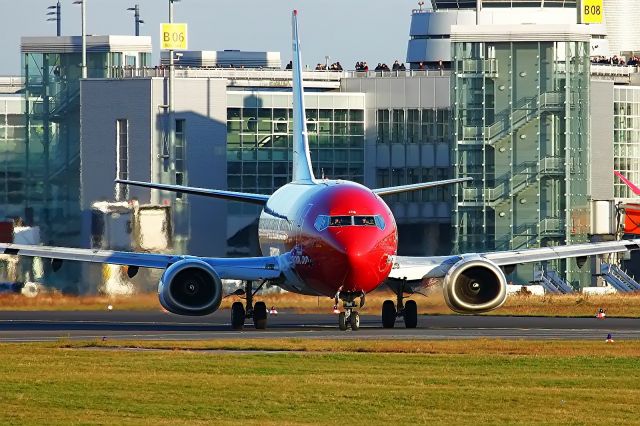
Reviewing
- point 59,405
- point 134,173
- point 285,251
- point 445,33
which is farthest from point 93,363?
point 445,33

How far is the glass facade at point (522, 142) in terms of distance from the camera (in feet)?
316

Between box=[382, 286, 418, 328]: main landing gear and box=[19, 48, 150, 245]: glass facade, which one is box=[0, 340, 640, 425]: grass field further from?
box=[19, 48, 150, 245]: glass facade

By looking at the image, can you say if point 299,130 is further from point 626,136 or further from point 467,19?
point 467,19

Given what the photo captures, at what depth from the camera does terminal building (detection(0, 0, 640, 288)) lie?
3807 inches

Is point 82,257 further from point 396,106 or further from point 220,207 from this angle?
point 396,106

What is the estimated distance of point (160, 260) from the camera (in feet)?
180

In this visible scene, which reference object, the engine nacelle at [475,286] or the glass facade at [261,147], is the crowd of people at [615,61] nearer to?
the glass facade at [261,147]

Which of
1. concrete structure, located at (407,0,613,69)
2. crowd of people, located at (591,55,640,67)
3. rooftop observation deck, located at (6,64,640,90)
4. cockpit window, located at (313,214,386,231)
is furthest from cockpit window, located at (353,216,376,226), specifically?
crowd of people, located at (591,55,640,67)

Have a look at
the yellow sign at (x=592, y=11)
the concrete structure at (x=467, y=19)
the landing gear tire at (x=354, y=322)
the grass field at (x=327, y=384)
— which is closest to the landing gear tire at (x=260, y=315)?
the landing gear tire at (x=354, y=322)

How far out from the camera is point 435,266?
173 ft

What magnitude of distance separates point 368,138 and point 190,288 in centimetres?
6620

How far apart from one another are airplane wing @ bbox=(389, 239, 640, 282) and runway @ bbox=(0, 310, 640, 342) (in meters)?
1.60

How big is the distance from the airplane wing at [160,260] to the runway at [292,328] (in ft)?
5.41

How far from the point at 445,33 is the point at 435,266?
91320mm
